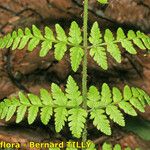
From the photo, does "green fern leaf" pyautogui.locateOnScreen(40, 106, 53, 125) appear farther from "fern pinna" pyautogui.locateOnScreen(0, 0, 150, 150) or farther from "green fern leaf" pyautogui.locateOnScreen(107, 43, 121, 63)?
"green fern leaf" pyautogui.locateOnScreen(107, 43, 121, 63)

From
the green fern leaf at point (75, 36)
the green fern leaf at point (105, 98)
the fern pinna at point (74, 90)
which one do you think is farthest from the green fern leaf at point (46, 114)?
the green fern leaf at point (75, 36)

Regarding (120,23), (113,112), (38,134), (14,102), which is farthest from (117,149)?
(120,23)

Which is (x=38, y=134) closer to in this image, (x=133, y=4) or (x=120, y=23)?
(x=120, y=23)

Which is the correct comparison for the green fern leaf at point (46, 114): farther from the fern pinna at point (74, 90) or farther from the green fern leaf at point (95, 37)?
the green fern leaf at point (95, 37)

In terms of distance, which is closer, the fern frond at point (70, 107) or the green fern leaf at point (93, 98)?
the fern frond at point (70, 107)

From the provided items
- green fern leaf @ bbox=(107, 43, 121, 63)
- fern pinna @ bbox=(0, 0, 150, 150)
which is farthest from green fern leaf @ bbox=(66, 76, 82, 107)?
green fern leaf @ bbox=(107, 43, 121, 63)

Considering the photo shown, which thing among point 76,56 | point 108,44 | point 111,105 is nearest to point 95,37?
point 108,44

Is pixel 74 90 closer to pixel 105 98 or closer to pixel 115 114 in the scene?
pixel 105 98

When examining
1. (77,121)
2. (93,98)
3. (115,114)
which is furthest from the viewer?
(93,98)

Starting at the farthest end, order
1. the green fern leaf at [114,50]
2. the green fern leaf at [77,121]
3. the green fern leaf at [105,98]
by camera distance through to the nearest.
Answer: the green fern leaf at [105,98], the green fern leaf at [114,50], the green fern leaf at [77,121]
